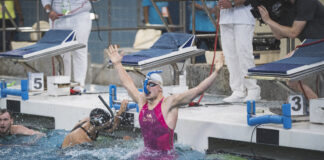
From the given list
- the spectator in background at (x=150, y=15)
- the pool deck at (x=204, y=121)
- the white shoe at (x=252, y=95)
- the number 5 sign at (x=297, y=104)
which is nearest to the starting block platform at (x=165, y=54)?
the pool deck at (x=204, y=121)

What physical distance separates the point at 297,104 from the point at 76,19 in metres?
3.48

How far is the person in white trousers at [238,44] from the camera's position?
6016 millimetres

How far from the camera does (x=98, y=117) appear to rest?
18.3ft

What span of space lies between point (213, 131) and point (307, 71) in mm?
957

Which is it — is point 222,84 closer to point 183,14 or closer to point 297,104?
point 183,14

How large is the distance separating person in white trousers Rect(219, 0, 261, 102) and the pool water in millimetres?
1339

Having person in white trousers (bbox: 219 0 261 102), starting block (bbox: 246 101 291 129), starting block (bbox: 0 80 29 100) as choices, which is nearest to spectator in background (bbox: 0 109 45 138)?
starting block (bbox: 0 80 29 100)

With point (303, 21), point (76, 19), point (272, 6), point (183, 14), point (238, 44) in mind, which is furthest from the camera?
point (183, 14)

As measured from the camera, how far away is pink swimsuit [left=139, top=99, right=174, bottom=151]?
4.66 m

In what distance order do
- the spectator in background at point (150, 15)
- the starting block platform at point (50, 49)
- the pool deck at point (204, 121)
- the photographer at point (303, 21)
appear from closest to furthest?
the pool deck at point (204, 121) < the photographer at point (303, 21) < the starting block platform at point (50, 49) < the spectator in background at point (150, 15)

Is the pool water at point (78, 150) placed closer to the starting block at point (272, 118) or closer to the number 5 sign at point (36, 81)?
the starting block at point (272, 118)

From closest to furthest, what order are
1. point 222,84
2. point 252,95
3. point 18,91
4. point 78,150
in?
1. point 78,150
2. point 252,95
3. point 18,91
4. point 222,84

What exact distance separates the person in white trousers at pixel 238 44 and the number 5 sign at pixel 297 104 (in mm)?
1236

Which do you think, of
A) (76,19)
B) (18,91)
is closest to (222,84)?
(76,19)
